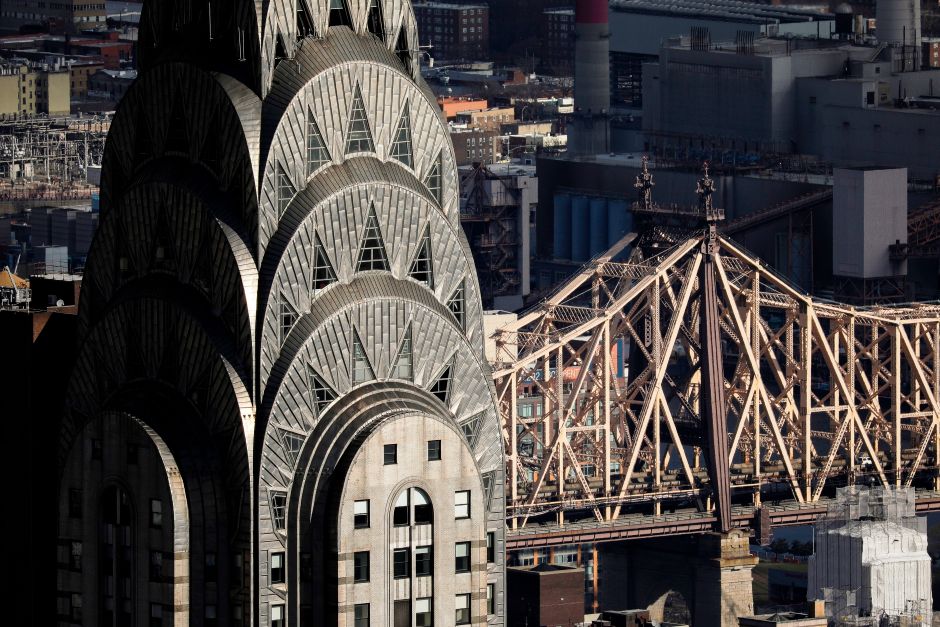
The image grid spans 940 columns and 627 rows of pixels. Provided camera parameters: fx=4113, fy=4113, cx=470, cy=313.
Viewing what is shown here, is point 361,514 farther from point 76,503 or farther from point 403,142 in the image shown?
point 403,142

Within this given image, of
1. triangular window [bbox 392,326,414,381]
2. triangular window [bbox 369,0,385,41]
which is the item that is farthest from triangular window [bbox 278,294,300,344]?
triangular window [bbox 369,0,385,41]

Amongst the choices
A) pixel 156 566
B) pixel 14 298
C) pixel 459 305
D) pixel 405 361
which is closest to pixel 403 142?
pixel 459 305

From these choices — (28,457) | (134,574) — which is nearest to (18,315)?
(28,457)

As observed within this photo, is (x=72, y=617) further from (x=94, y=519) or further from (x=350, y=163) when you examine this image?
(x=350, y=163)

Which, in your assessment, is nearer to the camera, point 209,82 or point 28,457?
point 209,82

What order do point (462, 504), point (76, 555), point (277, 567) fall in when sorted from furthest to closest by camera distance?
point (76, 555), point (462, 504), point (277, 567)
